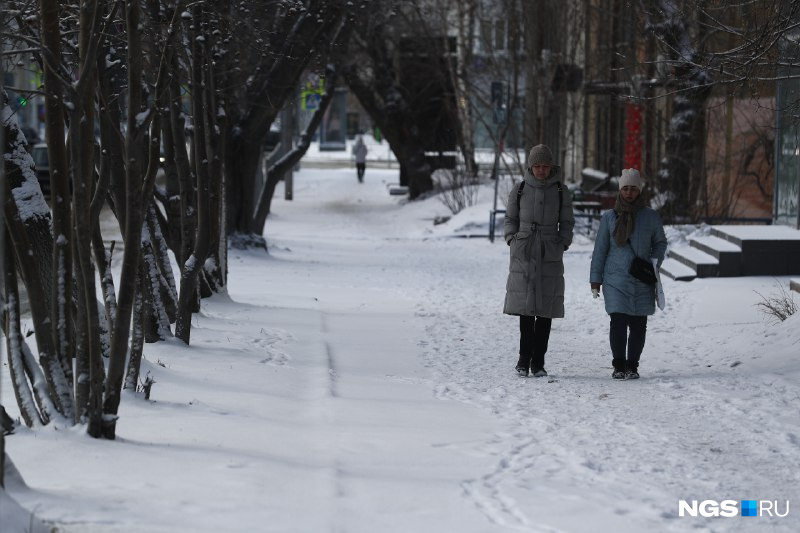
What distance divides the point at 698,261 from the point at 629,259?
652cm

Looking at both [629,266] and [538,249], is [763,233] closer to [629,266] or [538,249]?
[629,266]

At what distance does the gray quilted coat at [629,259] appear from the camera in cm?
916

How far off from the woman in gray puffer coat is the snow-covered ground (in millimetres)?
419

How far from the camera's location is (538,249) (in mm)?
9203

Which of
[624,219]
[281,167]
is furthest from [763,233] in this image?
[281,167]

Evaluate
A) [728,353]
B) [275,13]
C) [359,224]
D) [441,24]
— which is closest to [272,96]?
[275,13]

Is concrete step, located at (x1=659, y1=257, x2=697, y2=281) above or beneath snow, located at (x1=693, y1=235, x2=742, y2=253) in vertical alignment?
beneath

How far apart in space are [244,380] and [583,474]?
3.21 m

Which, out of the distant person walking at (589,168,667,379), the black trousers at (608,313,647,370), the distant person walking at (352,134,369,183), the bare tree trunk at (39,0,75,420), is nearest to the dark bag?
the distant person walking at (589,168,667,379)

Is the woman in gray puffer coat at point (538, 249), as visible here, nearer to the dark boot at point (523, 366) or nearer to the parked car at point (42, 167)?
the dark boot at point (523, 366)

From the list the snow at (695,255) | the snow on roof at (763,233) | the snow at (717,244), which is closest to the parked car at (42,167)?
the snow at (695,255)

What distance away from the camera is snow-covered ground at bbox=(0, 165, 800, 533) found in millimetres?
5250

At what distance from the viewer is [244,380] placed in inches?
340

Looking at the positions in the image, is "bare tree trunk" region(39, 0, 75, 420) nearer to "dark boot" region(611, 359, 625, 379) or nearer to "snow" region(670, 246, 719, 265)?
"dark boot" region(611, 359, 625, 379)
